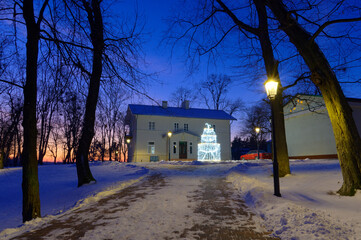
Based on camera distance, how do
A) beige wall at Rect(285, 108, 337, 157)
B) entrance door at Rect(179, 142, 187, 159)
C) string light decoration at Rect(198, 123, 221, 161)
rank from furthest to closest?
1. entrance door at Rect(179, 142, 187, 159)
2. string light decoration at Rect(198, 123, 221, 161)
3. beige wall at Rect(285, 108, 337, 157)

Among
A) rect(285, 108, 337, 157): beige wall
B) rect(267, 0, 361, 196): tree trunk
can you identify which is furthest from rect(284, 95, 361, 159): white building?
rect(267, 0, 361, 196): tree trunk

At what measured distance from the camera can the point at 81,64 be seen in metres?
6.43

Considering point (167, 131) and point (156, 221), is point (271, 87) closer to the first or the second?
point (156, 221)

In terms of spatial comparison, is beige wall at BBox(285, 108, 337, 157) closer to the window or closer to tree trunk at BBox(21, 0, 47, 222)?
the window

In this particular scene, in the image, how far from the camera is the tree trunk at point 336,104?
5.71 m

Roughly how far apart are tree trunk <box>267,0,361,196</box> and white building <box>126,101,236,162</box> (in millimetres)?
26008

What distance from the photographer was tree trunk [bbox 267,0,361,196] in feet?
18.7

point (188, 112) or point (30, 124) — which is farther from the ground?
point (188, 112)

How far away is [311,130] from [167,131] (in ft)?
62.9

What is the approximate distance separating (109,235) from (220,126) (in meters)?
34.7

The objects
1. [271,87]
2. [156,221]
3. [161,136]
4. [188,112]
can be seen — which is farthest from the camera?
[188,112]

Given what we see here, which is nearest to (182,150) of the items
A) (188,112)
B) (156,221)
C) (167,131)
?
(167,131)

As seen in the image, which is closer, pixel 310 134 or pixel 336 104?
pixel 336 104

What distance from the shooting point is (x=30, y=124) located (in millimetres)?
5797
